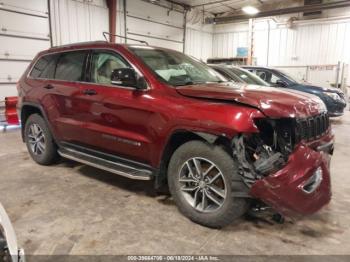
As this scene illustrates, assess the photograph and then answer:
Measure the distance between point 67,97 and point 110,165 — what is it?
109cm

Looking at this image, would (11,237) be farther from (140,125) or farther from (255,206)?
(255,206)

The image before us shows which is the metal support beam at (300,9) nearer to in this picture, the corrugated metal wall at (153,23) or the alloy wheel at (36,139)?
the corrugated metal wall at (153,23)

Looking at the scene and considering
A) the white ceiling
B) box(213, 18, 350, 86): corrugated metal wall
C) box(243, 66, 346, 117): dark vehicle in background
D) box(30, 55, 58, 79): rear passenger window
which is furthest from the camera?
the white ceiling

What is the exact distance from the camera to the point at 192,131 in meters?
2.55

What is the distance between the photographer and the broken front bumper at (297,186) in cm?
223

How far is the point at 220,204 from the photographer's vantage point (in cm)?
254

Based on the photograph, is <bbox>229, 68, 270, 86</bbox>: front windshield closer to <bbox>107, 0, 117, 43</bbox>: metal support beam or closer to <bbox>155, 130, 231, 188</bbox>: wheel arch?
<bbox>155, 130, 231, 188</bbox>: wheel arch

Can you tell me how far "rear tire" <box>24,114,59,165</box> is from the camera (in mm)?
4148

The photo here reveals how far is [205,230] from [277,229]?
25.5 inches

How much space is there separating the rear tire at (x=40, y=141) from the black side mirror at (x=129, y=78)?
1.75 m

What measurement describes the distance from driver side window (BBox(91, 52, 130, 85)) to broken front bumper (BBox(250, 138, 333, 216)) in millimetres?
1963

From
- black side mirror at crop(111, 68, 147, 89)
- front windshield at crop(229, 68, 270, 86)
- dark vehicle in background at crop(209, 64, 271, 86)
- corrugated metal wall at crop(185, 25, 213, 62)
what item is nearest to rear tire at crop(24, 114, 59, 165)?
black side mirror at crop(111, 68, 147, 89)

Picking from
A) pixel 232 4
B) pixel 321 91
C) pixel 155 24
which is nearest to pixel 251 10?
pixel 232 4

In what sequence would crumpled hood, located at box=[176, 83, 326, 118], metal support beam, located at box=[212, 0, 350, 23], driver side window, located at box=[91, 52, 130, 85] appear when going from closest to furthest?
crumpled hood, located at box=[176, 83, 326, 118] → driver side window, located at box=[91, 52, 130, 85] → metal support beam, located at box=[212, 0, 350, 23]
